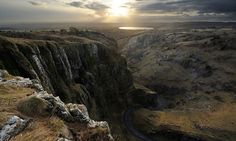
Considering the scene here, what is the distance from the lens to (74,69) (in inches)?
5153

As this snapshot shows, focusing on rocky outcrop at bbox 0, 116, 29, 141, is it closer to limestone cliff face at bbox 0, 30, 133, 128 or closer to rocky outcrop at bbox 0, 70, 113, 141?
rocky outcrop at bbox 0, 70, 113, 141

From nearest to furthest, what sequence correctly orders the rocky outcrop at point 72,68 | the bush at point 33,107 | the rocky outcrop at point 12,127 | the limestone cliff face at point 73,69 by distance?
the rocky outcrop at point 12,127, the bush at point 33,107, the rocky outcrop at point 72,68, the limestone cliff face at point 73,69

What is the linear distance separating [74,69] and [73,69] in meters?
1.16

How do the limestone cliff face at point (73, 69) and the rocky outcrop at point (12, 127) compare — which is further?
the limestone cliff face at point (73, 69)

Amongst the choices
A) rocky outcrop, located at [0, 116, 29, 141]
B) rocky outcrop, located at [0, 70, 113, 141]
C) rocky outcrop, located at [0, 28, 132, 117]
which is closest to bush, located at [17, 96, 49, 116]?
rocky outcrop, located at [0, 70, 113, 141]

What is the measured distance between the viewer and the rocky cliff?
85.1 m

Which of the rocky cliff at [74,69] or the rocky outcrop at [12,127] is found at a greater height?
the rocky outcrop at [12,127]

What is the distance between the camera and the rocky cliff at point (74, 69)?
279 ft

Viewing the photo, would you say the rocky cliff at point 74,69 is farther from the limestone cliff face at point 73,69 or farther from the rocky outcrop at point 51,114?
the rocky outcrop at point 51,114

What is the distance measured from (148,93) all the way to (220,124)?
154ft

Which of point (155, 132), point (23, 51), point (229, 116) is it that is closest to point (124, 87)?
point (155, 132)

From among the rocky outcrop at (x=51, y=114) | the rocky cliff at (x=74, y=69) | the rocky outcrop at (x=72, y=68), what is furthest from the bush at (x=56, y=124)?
the rocky outcrop at (x=72, y=68)

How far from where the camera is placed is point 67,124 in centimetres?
3412

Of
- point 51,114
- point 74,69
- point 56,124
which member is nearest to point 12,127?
point 56,124
